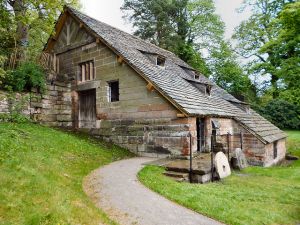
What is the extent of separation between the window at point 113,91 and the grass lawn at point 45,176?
338 centimetres

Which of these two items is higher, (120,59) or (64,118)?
(120,59)

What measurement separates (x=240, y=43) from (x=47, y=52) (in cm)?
2484

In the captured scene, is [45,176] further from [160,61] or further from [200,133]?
[160,61]

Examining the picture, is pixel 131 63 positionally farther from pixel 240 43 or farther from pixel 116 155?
pixel 240 43

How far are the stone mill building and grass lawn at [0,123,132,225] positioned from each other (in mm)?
2261

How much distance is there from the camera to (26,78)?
1452cm

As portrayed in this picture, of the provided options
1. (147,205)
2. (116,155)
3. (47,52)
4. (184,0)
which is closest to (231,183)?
(147,205)

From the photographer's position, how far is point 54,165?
8672 millimetres

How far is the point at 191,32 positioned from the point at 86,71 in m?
20.8

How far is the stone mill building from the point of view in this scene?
12.6m

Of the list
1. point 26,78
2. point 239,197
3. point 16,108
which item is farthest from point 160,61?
point 239,197

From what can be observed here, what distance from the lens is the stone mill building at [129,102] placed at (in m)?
12.6

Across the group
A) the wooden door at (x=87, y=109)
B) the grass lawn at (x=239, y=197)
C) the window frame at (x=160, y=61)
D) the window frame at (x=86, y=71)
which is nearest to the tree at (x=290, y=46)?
the window frame at (x=160, y=61)

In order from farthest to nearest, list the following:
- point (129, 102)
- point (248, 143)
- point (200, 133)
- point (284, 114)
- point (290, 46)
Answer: point (284, 114) → point (248, 143) → point (290, 46) → point (200, 133) → point (129, 102)
